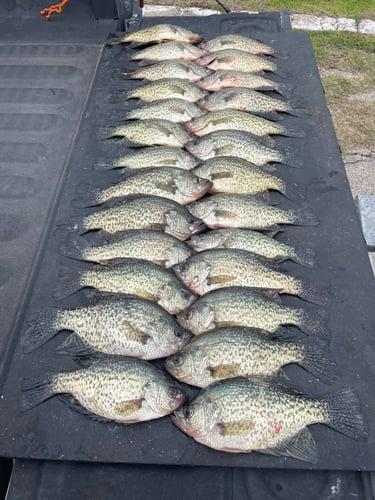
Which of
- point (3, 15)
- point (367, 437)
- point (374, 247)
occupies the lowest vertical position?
point (374, 247)

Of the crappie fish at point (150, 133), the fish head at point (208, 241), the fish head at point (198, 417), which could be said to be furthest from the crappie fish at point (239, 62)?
the fish head at point (198, 417)

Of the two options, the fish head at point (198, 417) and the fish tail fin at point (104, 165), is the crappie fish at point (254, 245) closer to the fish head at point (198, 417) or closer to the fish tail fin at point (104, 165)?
the fish tail fin at point (104, 165)

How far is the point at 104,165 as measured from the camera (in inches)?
150

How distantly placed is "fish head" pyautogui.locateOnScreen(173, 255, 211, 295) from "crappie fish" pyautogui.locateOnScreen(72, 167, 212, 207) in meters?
0.64

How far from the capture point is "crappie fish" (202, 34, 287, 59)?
4809 mm

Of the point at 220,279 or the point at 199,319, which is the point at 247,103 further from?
the point at 199,319

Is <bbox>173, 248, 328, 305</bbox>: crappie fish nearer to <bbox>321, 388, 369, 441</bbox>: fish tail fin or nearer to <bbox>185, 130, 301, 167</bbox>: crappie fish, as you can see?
<bbox>321, 388, 369, 441</bbox>: fish tail fin

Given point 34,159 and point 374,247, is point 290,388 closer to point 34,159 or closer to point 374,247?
point 374,247

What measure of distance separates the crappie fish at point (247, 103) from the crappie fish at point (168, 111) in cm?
15

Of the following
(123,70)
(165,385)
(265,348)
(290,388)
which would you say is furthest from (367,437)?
(123,70)

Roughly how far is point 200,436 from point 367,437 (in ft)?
2.65

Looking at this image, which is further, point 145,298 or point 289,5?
point 289,5

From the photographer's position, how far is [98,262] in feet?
10.5

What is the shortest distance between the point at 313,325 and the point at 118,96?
2731 millimetres
